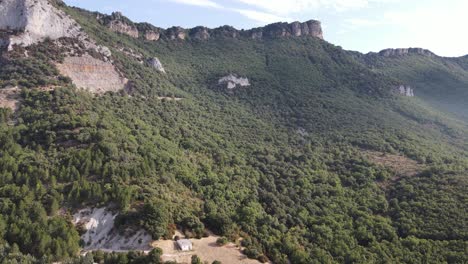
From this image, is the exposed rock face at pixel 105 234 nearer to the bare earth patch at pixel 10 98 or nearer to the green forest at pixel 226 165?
the green forest at pixel 226 165

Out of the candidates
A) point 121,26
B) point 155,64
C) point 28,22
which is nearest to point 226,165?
point 155,64

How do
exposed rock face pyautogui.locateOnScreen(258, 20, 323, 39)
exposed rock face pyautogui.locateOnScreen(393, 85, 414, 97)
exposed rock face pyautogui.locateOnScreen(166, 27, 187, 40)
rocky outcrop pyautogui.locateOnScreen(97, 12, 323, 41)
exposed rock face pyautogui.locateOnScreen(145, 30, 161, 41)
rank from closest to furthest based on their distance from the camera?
rocky outcrop pyautogui.locateOnScreen(97, 12, 323, 41)
exposed rock face pyautogui.locateOnScreen(145, 30, 161, 41)
exposed rock face pyautogui.locateOnScreen(393, 85, 414, 97)
exposed rock face pyautogui.locateOnScreen(166, 27, 187, 40)
exposed rock face pyautogui.locateOnScreen(258, 20, 323, 39)

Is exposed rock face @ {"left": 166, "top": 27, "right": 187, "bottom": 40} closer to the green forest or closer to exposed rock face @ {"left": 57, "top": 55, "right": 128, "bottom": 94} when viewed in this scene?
the green forest

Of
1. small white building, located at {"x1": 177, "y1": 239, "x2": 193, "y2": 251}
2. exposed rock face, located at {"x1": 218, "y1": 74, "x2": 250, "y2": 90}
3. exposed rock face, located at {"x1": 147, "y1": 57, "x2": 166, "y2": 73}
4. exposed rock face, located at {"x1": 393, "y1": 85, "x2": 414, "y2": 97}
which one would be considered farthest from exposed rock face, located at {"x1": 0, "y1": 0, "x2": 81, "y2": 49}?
exposed rock face, located at {"x1": 393, "y1": 85, "x2": 414, "y2": 97}

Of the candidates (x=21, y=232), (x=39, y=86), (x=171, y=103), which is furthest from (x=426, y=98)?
(x=21, y=232)

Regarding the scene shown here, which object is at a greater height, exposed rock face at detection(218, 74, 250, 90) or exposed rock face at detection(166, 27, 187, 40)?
exposed rock face at detection(166, 27, 187, 40)

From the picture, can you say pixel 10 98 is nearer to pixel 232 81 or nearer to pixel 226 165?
pixel 226 165

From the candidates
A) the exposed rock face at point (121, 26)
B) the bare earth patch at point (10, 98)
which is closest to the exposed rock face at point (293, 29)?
the exposed rock face at point (121, 26)
